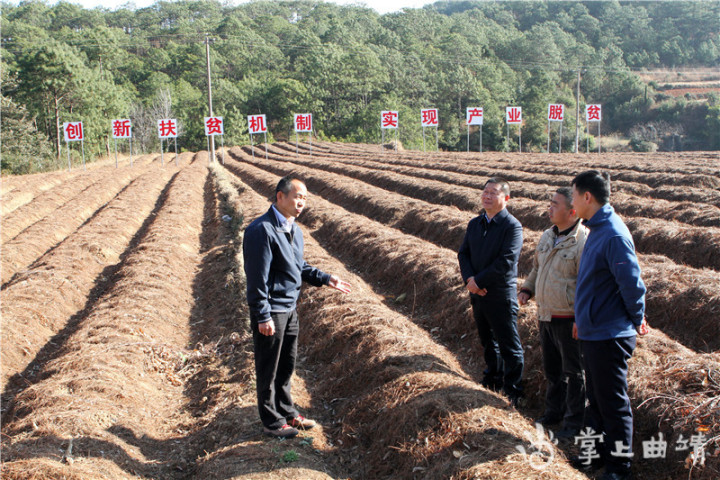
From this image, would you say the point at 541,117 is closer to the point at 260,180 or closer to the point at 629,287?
the point at 260,180

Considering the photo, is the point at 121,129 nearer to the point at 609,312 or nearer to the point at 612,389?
the point at 609,312

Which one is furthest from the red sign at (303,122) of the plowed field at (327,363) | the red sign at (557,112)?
the plowed field at (327,363)

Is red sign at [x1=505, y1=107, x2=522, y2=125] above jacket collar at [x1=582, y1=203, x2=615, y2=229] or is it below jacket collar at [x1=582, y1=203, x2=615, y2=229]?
above

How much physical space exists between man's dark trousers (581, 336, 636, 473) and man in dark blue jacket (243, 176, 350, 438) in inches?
77.3

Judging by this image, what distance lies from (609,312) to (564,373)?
1057 millimetres

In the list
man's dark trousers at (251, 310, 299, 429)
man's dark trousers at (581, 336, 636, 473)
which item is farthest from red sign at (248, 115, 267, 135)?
man's dark trousers at (581, 336, 636, 473)

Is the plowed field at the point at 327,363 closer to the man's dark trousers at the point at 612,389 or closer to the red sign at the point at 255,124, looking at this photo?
the man's dark trousers at the point at 612,389

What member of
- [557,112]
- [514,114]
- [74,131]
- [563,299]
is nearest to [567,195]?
[563,299]

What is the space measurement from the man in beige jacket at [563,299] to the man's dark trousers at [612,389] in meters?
0.56

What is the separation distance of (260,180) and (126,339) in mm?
19213

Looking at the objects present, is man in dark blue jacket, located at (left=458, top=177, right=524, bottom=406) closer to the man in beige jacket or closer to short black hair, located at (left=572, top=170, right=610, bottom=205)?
the man in beige jacket

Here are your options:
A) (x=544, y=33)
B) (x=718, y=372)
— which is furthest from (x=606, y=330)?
(x=544, y=33)

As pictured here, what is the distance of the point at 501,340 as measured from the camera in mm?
5148

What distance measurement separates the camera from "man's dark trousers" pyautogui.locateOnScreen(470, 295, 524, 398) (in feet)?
16.6
